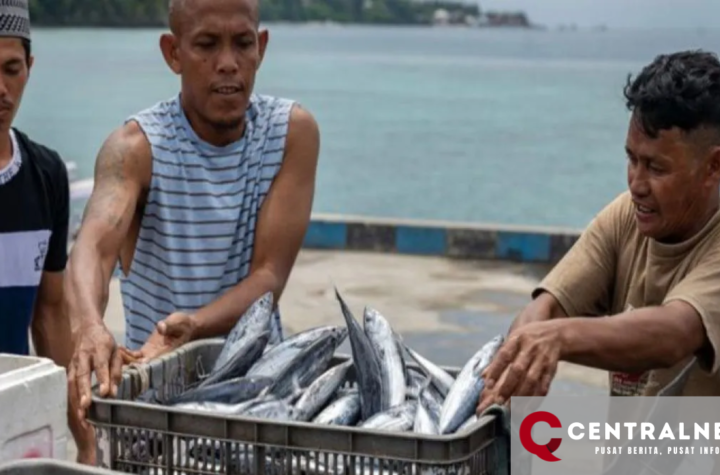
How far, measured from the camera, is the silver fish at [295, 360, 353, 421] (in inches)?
116

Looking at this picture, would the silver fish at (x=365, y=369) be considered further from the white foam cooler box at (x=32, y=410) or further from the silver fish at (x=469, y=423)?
the white foam cooler box at (x=32, y=410)

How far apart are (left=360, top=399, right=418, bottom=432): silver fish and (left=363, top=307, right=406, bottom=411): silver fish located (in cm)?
5

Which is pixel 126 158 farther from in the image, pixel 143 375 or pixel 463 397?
pixel 463 397

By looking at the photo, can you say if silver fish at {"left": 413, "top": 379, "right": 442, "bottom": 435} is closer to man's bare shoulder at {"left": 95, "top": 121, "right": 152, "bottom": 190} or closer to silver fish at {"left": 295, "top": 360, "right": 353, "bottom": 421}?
silver fish at {"left": 295, "top": 360, "right": 353, "bottom": 421}

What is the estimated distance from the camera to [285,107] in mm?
4102

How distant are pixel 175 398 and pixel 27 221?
1.13 m

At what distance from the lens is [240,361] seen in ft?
10.2

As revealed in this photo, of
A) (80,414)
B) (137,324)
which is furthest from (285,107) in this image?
(80,414)

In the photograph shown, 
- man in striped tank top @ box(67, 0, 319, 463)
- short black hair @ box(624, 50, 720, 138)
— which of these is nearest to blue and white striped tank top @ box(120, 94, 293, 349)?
man in striped tank top @ box(67, 0, 319, 463)

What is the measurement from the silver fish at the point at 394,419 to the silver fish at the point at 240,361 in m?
0.38

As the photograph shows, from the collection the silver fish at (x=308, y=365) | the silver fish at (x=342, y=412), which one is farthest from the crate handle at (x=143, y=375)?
the silver fish at (x=342, y=412)

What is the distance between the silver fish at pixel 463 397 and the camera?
2791mm

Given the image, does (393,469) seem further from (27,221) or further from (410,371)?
(27,221)

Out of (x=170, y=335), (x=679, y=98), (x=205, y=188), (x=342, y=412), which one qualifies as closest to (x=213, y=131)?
(x=205, y=188)
